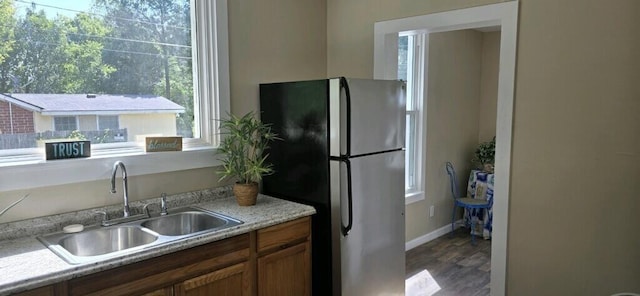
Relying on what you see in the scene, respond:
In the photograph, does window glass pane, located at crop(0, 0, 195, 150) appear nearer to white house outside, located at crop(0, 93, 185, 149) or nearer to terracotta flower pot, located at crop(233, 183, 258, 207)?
white house outside, located at crop(0, 93, 185, 149)

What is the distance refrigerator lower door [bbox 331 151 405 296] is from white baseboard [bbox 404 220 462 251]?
1460mm

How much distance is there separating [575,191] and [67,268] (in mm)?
2525

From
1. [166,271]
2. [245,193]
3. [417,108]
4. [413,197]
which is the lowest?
[413,197]

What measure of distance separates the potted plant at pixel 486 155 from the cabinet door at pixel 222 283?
11.9 feet

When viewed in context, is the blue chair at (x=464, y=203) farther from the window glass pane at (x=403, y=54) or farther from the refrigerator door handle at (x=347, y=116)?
the refrigerator door handle at (x=347, y=116)

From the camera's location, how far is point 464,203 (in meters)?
4.71

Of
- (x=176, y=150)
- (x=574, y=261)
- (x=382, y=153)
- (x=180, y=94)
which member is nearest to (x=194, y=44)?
(x=180, y=94)

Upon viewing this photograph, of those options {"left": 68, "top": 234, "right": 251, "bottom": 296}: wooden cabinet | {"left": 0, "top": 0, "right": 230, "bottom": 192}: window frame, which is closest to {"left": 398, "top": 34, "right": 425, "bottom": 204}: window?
{"left": 0, "top": 0, "right": 230, "bottom": 192}: window frame

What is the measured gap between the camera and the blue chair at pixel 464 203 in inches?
184

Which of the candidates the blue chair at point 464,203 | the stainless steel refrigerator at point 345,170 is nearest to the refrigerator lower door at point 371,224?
the stainless steel refrigerator at point 345,170

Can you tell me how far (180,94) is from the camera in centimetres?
269

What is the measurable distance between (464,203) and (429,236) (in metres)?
0.53

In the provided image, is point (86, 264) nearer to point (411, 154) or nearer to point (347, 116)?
point (347, 116)

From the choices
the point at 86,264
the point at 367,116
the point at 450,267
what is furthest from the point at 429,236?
the point at 86,264
